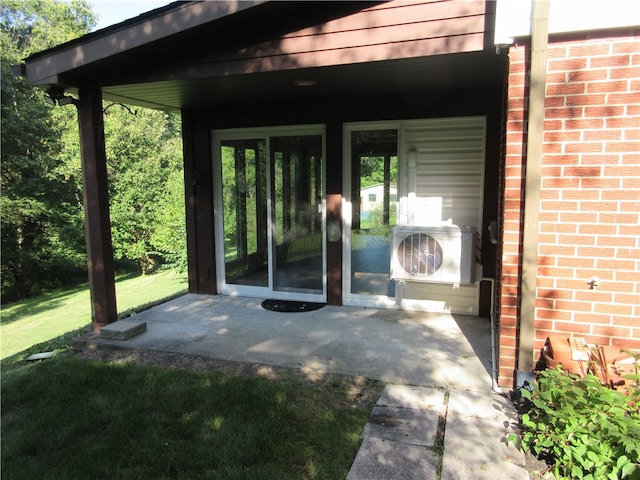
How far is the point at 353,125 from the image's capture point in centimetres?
493

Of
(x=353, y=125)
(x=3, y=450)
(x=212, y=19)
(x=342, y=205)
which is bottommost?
(x=3, y=450)

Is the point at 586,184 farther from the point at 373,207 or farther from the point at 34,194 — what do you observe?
the point at 34,194

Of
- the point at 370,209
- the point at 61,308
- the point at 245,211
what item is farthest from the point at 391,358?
the point at 61,308

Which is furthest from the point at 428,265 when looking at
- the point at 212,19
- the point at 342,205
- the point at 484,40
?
the point at 212,19

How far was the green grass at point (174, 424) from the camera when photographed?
7.39 feet

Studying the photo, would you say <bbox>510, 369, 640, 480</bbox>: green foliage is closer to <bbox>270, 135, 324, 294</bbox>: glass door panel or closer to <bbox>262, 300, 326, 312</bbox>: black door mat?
<bbox>262, 300, 326, 312</bbox>: black door mat

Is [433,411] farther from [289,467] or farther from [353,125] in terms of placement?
[353,125]

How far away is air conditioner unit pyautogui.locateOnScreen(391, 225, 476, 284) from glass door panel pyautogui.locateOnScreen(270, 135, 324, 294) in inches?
49.8

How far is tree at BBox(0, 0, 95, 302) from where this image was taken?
12.5m

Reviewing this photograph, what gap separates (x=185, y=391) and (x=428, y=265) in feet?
8.10

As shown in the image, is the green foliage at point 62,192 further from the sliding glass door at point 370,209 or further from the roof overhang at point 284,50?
the roof overhang at point 284,50

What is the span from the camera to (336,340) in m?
3.97

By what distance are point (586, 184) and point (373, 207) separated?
2634mm

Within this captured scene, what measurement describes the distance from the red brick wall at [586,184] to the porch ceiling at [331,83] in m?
0.72
